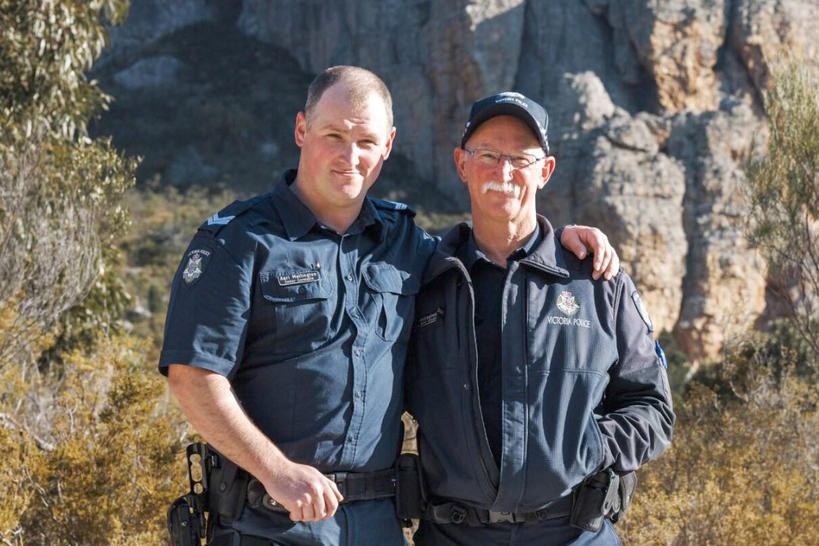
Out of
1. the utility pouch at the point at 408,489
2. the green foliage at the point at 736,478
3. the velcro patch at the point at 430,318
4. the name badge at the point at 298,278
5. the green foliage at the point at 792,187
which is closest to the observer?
the name badge at the point at 298,278

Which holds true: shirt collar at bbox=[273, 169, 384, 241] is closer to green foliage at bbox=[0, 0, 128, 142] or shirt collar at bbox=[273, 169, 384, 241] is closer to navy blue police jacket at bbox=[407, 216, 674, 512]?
navy blue police jacket at bbox=[407, 216, 674, 512]

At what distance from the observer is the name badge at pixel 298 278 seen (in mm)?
2537

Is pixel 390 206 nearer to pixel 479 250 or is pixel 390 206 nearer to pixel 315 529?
pixel 479 250

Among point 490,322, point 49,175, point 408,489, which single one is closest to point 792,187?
point 49,175

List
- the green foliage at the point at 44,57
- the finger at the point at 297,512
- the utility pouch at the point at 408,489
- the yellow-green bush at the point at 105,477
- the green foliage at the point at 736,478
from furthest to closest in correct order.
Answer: the green foliage at the point at 44,57
the green foliage at the point at 736,478
the yellow-green bush at the point at 105,477
the utility pouch at the point at 408,489
the finger at the point at 297,512

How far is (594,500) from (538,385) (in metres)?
0.35

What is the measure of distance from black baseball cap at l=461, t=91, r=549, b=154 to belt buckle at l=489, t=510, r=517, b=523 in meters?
1.04

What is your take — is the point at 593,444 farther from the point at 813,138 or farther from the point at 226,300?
the point at 813,138

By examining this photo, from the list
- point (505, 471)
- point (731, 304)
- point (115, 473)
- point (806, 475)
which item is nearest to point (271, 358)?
point (505, 471)

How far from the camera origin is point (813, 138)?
883 centimetres

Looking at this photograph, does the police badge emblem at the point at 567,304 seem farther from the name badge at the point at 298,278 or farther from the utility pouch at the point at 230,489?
the utility pouch at the point at 230,489

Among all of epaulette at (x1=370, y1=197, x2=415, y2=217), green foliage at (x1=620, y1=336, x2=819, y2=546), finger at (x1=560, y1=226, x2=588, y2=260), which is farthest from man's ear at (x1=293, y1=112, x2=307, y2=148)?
green foliage at (x1=620, y1=336, x2=819, y2=546)

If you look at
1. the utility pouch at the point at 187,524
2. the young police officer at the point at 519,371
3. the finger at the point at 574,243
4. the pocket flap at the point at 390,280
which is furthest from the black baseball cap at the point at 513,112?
the utility pouch at the point at 187,524

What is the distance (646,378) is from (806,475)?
530 cm
